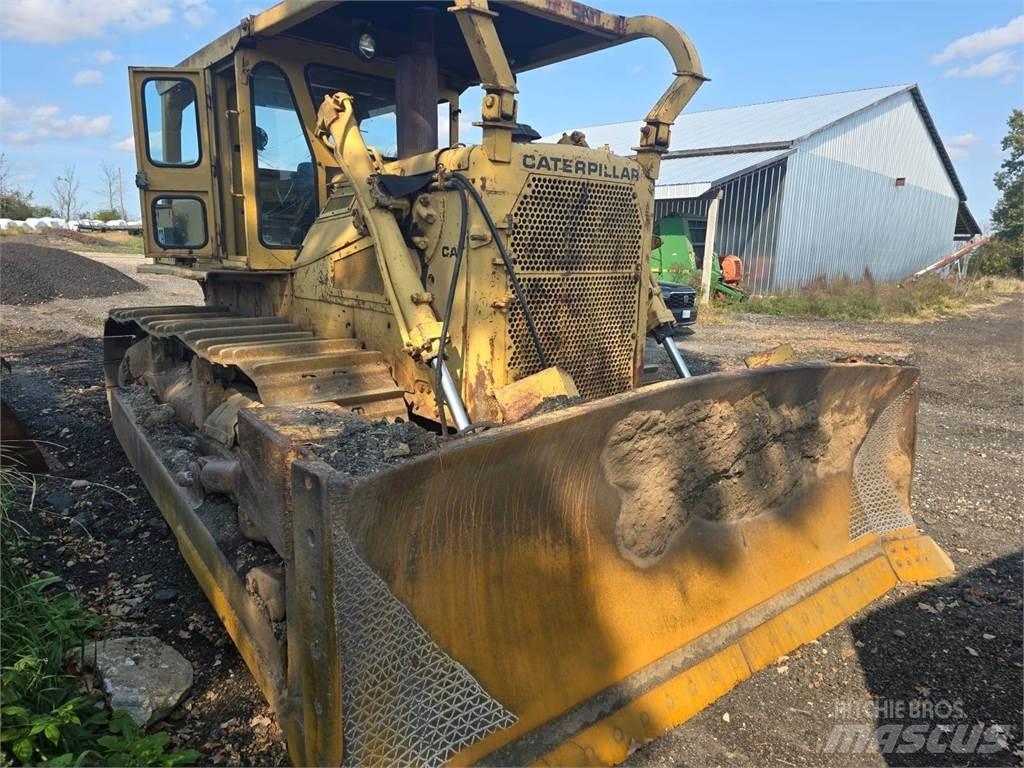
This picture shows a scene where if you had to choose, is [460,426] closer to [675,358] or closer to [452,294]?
[452,294]

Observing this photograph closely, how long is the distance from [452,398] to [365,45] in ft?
7.04

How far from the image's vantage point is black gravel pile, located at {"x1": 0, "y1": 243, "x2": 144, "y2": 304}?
52.1 ft

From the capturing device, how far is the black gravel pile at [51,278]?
15875mm

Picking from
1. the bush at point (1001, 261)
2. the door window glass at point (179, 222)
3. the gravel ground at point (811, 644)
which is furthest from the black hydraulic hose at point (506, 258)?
the bush at point (1001, 261)

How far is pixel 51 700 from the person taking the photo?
235 cm

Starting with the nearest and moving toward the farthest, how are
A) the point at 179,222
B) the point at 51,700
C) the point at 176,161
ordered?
1. the point at 51,700
2. the point at 176,161
3. the point at 179,222

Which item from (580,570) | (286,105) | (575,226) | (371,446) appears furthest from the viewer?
(286,105)

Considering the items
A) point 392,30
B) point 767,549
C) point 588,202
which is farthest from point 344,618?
point 392,30

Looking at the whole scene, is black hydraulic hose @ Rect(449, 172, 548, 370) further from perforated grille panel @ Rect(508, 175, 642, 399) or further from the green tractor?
the green tractor

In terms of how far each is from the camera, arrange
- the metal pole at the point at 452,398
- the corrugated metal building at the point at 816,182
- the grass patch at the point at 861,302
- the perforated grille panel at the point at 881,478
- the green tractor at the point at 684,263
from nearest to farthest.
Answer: the metal pole at the point at 452,398 → the perforated grille panel at the point at 881,478 → the green tractor at the point at 684,263 → the grass patch at the point at 861,302 → the corrugated metal building at the point at 816,182

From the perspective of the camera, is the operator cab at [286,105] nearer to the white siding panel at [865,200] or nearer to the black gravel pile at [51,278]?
the black gravel pile at [51,278]

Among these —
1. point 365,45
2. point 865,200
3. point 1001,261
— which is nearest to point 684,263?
point 865,200

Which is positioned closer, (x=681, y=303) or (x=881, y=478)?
(x=881, y=478)

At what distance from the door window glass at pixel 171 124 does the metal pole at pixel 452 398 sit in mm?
2838
